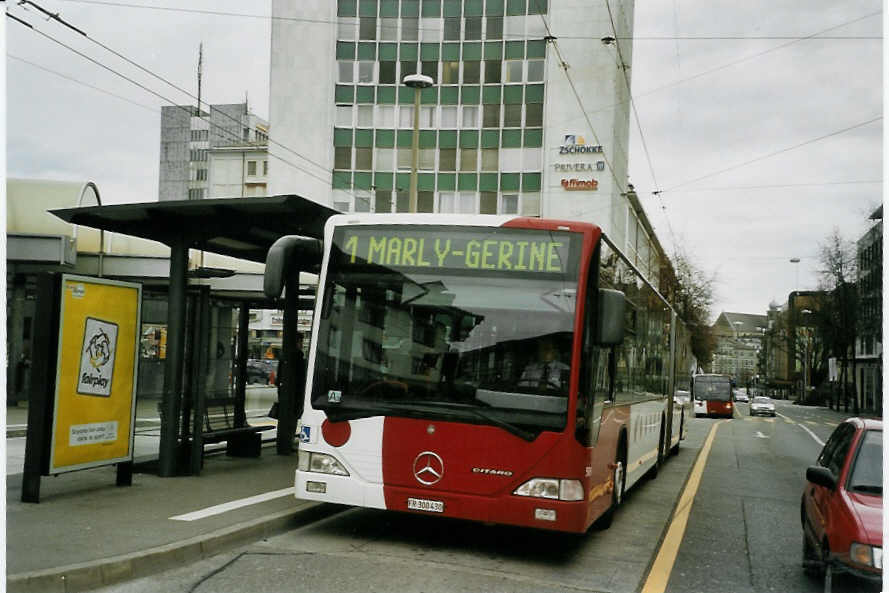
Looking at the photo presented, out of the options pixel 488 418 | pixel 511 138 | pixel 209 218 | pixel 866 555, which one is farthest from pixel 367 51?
pixel 866 555

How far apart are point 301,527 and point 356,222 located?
302 cm

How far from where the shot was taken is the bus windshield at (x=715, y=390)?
53688 mm

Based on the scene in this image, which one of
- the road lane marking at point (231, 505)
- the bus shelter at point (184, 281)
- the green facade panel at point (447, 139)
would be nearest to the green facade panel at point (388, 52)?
the green facade panel at point (447, 139)

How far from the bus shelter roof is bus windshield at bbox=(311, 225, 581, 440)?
1818 mm

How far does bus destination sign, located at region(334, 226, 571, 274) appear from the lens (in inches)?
333

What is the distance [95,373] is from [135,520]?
6.37 feet

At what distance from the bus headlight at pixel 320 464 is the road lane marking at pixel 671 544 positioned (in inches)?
108

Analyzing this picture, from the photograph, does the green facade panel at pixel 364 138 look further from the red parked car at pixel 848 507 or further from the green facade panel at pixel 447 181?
the red parked car at pixel 848 507

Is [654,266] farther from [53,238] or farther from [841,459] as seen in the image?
[841,459]

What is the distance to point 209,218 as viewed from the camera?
1141cm

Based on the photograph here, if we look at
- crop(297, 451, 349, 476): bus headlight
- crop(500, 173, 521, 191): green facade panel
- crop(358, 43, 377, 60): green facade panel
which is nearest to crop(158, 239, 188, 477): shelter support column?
crop(297, 451, 349, 476): bus headlight

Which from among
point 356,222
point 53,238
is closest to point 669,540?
point 356,222

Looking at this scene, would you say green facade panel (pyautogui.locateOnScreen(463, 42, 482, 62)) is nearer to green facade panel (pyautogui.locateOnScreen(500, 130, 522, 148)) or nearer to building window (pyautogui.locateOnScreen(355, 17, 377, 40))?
green facade panel (pyautogui.locateOnScreen(500, 130, 522, 148))

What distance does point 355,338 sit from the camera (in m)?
8.65
